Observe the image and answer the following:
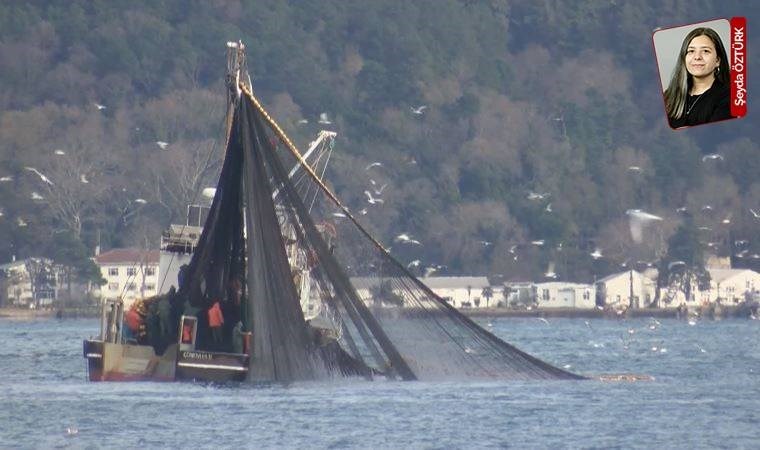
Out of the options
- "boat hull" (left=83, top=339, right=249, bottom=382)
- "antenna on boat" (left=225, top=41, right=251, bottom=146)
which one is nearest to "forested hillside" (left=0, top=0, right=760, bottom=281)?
"antenna on boat" (left=225, top=41, right=251, bottom=146)

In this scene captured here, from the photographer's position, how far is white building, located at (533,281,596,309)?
12838 cm

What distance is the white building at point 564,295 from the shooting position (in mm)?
128375

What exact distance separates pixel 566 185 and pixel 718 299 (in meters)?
18.0

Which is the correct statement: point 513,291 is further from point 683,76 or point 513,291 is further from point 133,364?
point 683,76

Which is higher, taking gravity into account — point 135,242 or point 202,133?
point 202,133

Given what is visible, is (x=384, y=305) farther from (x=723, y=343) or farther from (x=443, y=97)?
(x=443, y=97)

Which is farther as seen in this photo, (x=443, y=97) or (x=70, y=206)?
(x=443, y=97)

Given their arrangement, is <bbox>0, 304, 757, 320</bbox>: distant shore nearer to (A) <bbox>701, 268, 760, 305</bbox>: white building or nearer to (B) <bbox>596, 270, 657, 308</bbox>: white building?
(A) <bbox>701, 268, 760, 305</bbox>: white building

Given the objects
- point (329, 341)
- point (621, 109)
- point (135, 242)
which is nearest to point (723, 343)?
point (329, 341)

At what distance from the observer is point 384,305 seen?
3881 centimetres

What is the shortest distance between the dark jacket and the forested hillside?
103327 millimetres

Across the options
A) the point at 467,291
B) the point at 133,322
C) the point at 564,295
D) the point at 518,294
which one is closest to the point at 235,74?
the point at 133,322

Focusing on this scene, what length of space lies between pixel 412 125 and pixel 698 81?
425ft

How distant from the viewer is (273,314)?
38125 mm
